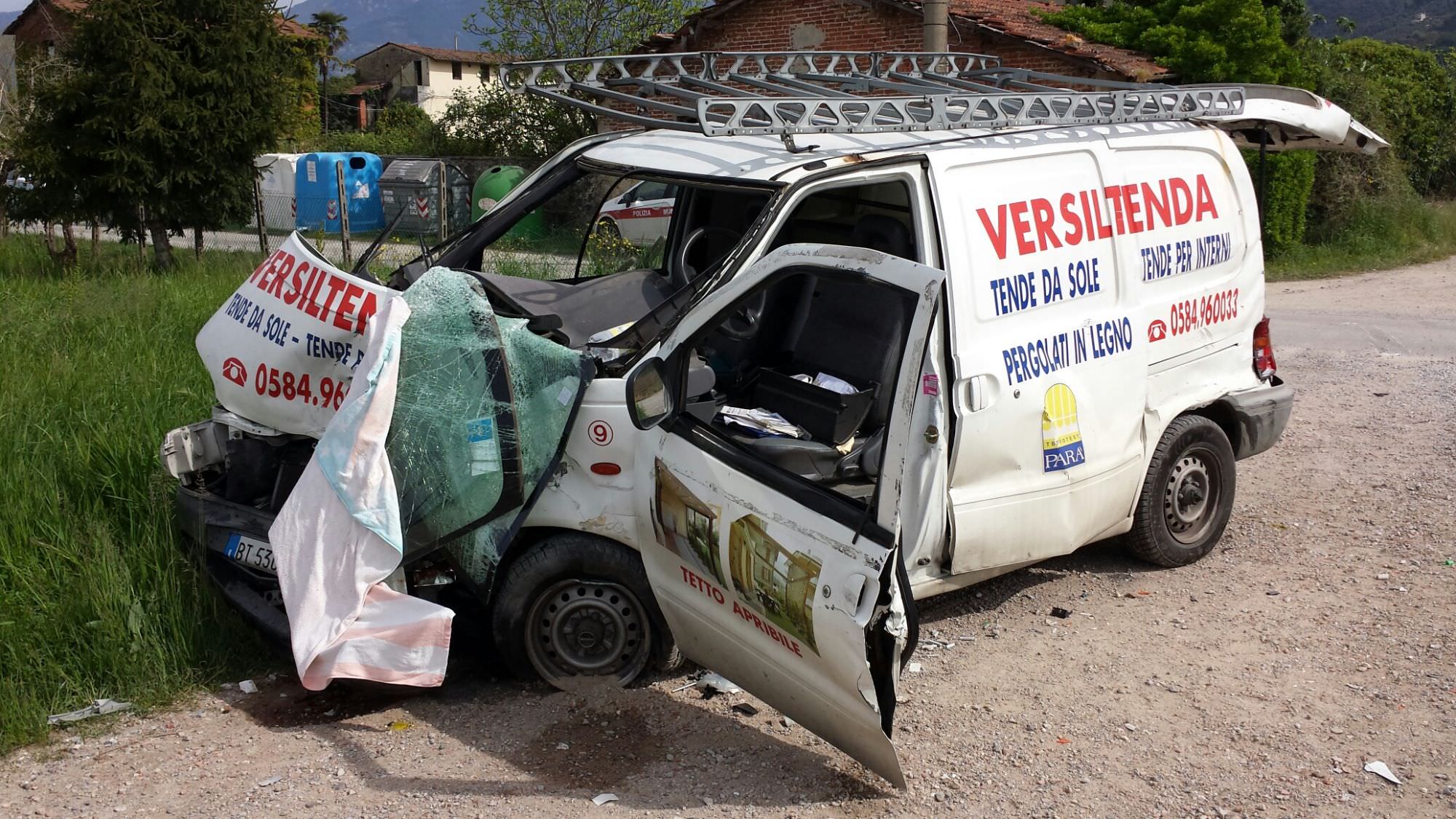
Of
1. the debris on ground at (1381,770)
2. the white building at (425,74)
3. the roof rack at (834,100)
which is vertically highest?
the white building at (425,74)

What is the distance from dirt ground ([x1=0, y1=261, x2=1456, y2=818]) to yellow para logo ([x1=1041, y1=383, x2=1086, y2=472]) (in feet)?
2.66

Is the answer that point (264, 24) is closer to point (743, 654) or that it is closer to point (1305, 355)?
point (1305, 355)

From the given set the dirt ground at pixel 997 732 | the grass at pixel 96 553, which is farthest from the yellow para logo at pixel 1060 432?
the grass at pixel 96 553

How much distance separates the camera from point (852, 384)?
5105mm

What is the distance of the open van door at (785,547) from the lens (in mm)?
3594

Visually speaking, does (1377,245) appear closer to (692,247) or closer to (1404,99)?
(1404,99)

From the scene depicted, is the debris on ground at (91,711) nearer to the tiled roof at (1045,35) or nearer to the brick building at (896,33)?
the brick building at (896,33)

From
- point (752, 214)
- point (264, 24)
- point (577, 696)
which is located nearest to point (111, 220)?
point (264, 24)

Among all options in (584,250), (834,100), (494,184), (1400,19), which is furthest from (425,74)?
(1400,19)

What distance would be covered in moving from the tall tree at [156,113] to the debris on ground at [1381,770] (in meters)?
13.9

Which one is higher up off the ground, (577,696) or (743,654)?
(743,654)

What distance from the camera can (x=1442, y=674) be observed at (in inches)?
188

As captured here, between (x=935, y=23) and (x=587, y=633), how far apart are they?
8.81 meters

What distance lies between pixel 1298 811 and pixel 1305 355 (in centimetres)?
837
